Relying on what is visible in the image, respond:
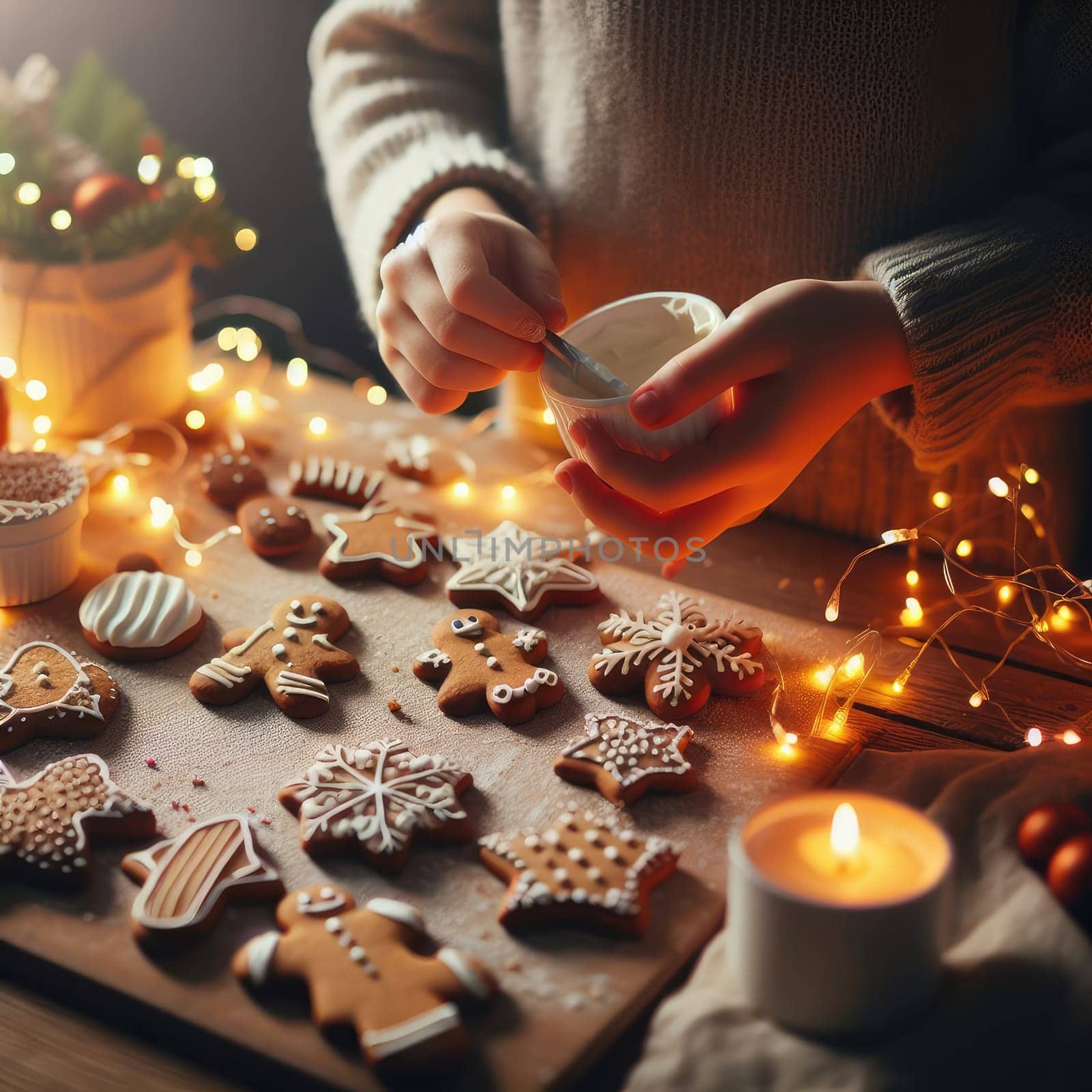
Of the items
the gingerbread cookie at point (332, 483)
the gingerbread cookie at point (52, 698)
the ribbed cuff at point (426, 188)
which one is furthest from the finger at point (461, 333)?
the gingerbread cookie at point (52, 698)

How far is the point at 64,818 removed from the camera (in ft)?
3.25

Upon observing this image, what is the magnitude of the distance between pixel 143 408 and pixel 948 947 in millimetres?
1323

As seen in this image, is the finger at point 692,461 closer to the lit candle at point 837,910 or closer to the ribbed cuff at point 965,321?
the ribbed cuff at point 965,321

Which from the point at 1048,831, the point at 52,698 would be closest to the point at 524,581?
the point at 52,698

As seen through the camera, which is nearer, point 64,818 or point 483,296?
point 64,818

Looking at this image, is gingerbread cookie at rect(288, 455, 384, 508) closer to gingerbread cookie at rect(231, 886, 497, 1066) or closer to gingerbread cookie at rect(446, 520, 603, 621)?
gingerbread cookie at rect(446, 520, 603, 621)

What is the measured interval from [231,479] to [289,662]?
0.42 metres

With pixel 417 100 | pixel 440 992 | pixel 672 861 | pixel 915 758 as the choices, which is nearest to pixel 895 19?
pixel 417 100

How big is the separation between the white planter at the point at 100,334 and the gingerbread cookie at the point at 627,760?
95 centimetres

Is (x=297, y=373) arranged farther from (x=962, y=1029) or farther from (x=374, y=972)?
(x=962, y=1029)

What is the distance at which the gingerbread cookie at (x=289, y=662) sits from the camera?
1.16 meters

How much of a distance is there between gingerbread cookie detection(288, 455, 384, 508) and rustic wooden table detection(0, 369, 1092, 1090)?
39 cm

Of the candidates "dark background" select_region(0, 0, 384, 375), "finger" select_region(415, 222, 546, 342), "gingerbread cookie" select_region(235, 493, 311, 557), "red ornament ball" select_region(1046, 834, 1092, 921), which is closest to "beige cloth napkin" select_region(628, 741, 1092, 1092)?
"red ornament ball" select_region(1046, 834, 1092, 921)

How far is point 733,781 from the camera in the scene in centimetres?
108
